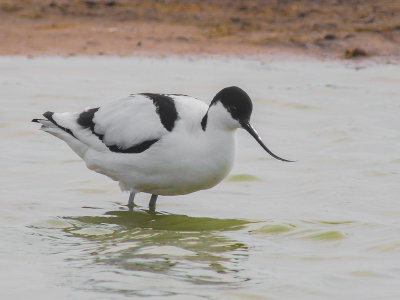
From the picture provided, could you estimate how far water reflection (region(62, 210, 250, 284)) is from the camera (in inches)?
254

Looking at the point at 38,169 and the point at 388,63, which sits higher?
the point at 388,63

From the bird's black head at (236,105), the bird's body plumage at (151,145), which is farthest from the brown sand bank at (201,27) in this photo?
the bird's black head at (236,105)

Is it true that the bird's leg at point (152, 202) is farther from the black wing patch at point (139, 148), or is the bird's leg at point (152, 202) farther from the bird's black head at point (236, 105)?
the bird's black head at point (236, 105)

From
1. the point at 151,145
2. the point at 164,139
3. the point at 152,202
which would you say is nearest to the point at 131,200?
the point at 152,202

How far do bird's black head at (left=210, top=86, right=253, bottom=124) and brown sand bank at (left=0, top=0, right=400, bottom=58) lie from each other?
5959mm

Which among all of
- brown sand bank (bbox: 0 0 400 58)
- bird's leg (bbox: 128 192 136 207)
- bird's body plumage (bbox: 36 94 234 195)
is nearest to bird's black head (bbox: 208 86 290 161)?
bird's body plumage (bbox: 36 94 234 195)

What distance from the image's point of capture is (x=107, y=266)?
6.46 metres

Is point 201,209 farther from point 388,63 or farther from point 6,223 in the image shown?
point 388,63

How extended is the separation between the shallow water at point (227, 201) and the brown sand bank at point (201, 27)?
1.28 ft

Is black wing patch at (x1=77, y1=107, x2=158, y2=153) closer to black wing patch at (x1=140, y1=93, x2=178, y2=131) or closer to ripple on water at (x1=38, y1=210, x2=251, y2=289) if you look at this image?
black wing patch at (x1=140, y1=93, x2=178, y2=131)

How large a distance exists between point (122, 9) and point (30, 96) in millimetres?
3196

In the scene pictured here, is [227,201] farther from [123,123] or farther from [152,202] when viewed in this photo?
[123,123]

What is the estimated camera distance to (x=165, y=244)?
7.05 meters

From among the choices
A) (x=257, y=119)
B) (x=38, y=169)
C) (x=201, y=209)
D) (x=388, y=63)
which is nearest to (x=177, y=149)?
(x=201, y=209)
